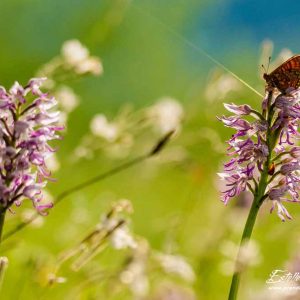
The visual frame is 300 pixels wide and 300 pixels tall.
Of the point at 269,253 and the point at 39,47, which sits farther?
the point at 39,47

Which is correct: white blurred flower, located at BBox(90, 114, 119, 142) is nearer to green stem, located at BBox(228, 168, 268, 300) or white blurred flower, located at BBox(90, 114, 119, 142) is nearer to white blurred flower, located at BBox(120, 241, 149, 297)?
white blurred flower, located at BBox(120, 241, 149, 297)

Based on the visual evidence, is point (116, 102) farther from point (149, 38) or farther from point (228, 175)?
point (228, 175)

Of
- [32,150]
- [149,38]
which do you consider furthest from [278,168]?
[149,38]

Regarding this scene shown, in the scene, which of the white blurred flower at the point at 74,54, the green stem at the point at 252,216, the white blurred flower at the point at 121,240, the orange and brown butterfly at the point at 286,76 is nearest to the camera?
the green stem at the point at 252,216

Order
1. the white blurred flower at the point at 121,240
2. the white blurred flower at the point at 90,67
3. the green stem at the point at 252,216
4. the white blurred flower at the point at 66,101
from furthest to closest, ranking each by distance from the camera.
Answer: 1. the white blurred flower at the point at 66,101
2. the white blurred flower at the point at 90,67
3. the white blurred flower at the point at 121,240
4. the green stem at the point at 252,216
